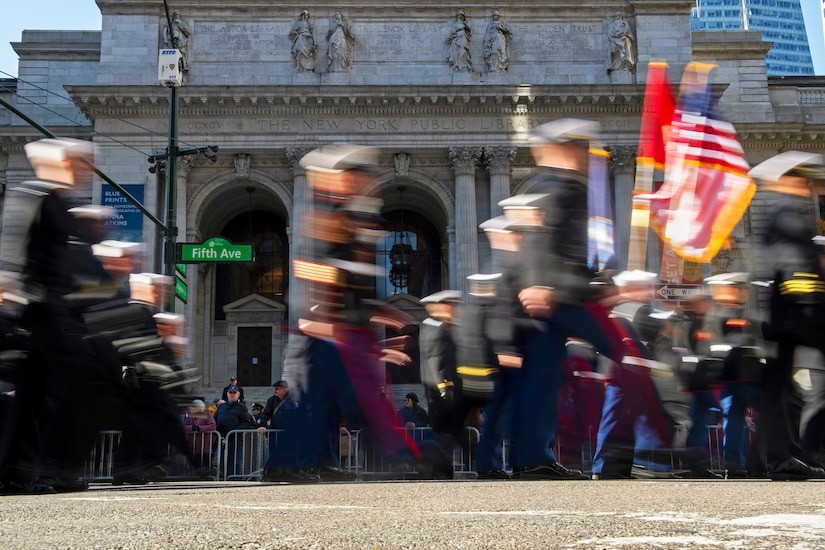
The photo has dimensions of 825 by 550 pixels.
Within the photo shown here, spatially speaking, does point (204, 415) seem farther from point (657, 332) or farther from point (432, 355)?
point (657, 332)

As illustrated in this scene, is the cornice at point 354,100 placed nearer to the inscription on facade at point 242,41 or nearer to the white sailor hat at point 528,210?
the inscription on facade at point 242,41

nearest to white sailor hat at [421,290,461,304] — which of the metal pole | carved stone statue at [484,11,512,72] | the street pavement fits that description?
the street pavement

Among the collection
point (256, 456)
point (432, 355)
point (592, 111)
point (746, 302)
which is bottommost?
point (256, 456)

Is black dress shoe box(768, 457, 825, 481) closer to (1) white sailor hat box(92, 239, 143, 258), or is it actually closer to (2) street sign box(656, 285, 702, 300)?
(1) white sailor hat box(92, 239, 143, 258)

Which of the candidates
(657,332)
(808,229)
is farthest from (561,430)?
(808,229)

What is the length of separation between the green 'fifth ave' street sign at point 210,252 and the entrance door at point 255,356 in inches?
716

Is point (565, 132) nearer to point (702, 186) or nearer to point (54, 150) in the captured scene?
point (54, 150)

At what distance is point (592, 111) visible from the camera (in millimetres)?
32156

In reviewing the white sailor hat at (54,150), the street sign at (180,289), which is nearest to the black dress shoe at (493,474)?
the white sailor hat at (54,150)

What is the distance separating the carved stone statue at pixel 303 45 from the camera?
3247 cm

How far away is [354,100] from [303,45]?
10.6ft

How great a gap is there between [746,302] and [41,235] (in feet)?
25.6

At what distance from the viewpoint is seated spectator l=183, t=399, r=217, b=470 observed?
9.02m

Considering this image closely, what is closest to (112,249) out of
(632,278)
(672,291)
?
(632,278)
